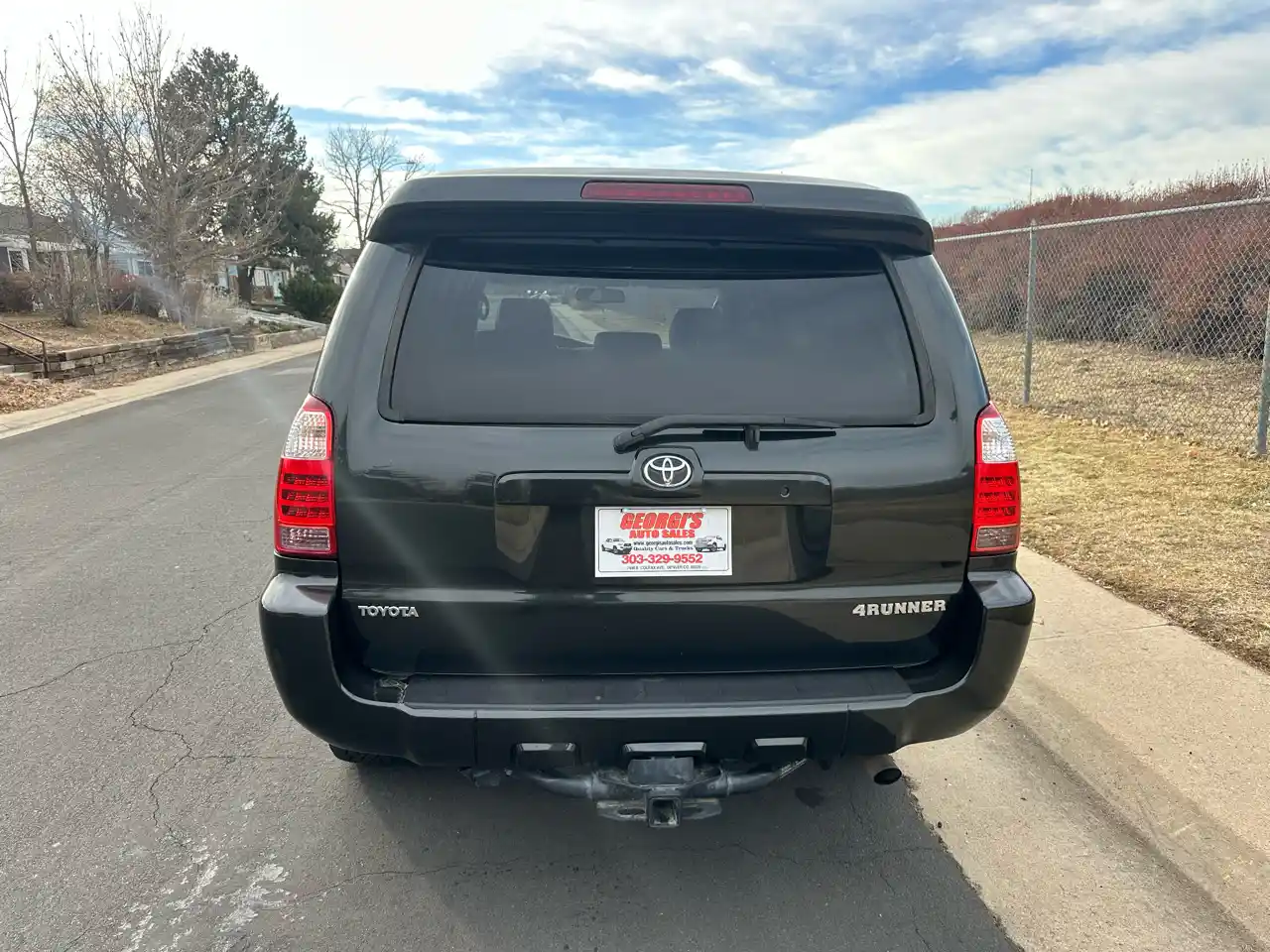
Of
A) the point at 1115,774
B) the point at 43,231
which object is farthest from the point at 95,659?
the point at 43,231

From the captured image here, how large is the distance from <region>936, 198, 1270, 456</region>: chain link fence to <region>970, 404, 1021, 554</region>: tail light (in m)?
5.33

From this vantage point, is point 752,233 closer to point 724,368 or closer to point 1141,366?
point 724,368

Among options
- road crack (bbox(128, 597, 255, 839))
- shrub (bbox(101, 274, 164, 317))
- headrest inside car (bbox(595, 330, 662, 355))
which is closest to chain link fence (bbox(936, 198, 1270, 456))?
headrest inside car (bbox(595, 330, 662, 355))

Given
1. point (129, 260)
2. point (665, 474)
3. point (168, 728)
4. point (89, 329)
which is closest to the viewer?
point (665, 474)

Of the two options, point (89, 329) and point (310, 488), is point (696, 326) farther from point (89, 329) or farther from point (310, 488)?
point (89, 329)

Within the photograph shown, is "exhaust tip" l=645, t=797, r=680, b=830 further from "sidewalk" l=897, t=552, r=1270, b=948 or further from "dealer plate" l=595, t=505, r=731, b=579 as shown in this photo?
"sidewalk" l=897, t=552, r=1270, b=948

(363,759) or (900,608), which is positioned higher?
(900,608)

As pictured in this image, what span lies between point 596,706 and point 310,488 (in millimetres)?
881

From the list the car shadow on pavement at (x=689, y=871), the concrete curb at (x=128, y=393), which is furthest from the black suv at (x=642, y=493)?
the concrete curb at (x=128, y=393)

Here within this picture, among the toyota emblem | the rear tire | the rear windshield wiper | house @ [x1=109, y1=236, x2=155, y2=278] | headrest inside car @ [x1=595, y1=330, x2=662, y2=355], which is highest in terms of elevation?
house @ [x1=109, y1=236, x2=155, y2=278]

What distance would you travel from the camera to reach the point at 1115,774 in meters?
2.96

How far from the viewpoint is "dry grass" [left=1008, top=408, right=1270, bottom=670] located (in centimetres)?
420

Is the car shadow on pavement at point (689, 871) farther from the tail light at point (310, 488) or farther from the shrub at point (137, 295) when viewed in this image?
the shrub at point (137, 295)

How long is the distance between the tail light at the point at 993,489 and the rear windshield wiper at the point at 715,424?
404 millimetres
